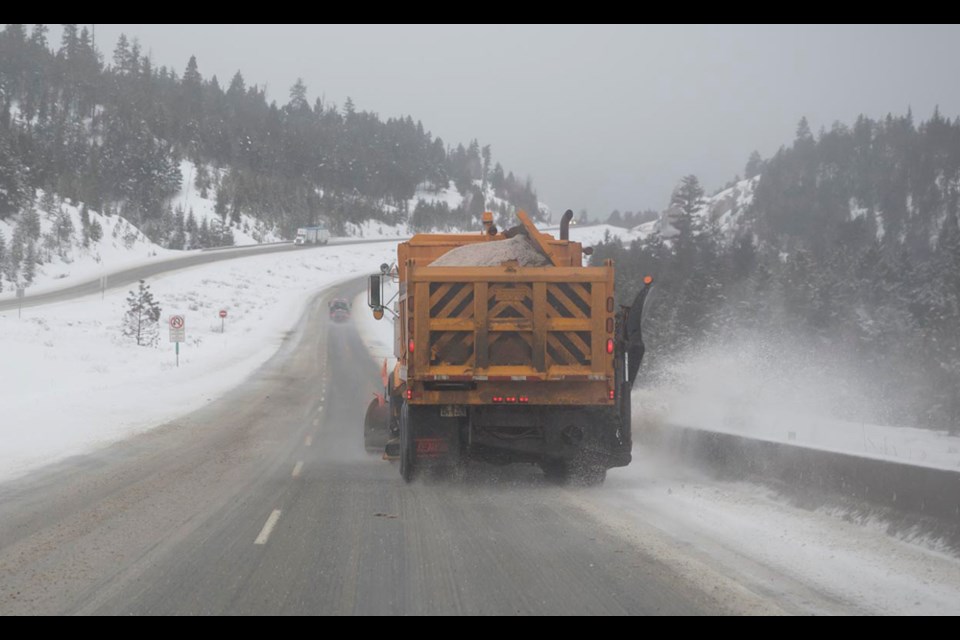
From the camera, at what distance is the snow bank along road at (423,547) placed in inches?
243

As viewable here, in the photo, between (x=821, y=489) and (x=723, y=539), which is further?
(x=821, y=489)

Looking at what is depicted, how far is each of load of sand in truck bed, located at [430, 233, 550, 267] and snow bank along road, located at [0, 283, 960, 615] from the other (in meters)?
2.84

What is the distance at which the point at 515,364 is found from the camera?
1052 cm

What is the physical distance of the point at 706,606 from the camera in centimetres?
599

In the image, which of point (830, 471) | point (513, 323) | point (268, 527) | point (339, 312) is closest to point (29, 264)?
point (339, 312)

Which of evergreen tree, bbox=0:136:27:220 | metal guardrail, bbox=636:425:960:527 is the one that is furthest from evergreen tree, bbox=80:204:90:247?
metal guardrail, bbox=636:425:960:527

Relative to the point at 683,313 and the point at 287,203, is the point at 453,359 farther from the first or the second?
the point at 287,203

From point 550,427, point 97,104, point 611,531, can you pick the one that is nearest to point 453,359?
→ point 550,427

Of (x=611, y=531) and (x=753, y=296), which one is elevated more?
(x=753, y=296)

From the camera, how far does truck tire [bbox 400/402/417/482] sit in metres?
10.9

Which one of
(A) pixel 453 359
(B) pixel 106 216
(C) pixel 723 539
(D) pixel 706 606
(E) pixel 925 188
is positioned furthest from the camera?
(E) pixel 925 188

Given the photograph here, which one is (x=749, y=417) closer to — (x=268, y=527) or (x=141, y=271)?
(x=268, y=527)

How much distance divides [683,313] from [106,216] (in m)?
54.6

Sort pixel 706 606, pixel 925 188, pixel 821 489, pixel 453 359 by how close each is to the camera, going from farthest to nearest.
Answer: pixel 925 188 < pixel 453 359 < pixel 821 489 < pixel 706 606
